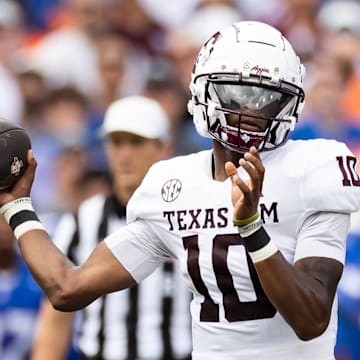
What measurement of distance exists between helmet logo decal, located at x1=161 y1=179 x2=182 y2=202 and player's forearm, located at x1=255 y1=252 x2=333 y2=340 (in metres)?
0.48

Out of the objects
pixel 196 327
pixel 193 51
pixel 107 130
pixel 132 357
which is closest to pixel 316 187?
pixel 196 327

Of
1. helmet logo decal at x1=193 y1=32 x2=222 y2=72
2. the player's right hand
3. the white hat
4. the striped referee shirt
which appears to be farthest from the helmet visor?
the white hat

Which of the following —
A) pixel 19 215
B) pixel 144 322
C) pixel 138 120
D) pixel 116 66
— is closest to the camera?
pixel 19 215

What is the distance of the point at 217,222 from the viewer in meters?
2.87

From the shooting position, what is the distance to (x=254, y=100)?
2846 millimetres

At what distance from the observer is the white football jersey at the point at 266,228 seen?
278 centimetres

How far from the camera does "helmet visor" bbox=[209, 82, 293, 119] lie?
284cm

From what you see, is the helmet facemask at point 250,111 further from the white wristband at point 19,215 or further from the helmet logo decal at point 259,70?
the white wristband at point 19,215

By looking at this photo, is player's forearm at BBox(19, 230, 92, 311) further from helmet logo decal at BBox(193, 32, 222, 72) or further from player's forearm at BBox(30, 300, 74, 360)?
player's forearm at BBox(30, 300, 74, 360)

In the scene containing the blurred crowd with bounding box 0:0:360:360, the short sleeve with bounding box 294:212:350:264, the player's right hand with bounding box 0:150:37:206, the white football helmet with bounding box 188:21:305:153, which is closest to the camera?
the short sleeve with bounding box 294:212:350:264

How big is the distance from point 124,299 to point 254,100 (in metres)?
1.75

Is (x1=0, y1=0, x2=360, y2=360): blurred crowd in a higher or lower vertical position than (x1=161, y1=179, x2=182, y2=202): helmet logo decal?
lower

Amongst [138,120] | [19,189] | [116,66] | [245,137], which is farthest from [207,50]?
[116,66]

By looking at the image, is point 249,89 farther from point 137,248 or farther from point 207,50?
point 137,248
